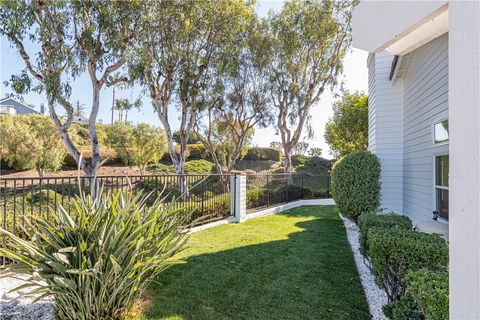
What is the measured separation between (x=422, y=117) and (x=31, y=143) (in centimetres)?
1734

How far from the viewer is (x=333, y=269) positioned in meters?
4.39

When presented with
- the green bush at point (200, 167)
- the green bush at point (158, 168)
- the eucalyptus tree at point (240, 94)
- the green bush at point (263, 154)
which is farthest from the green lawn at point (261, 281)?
the green bush at point (263, 154)

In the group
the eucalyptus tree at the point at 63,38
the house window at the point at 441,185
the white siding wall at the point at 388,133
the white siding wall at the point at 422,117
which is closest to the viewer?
the house window at the point at 441,185

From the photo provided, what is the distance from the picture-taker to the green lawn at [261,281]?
9.98ft

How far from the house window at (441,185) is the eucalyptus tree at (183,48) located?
29.9 feet

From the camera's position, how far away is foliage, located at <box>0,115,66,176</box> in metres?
13.8

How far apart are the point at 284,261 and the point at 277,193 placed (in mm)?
6556

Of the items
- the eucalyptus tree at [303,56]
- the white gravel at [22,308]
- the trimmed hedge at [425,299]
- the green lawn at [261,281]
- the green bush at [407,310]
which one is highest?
the eucalyptus tree at [303,56]

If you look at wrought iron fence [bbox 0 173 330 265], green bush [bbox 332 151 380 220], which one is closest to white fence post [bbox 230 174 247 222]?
wrought iron fence [bbox 0 173 330 265]

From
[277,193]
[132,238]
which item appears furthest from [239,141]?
[132,238]

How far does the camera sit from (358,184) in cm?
659

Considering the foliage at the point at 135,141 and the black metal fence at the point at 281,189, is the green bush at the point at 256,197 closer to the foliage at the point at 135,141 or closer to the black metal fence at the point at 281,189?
the black metal fence at the point at 281,189

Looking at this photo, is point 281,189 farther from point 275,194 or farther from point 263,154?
point 263,154
